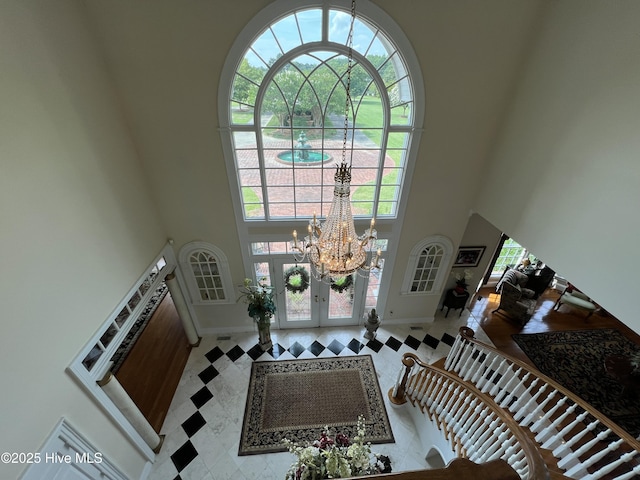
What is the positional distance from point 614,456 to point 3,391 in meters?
6.41

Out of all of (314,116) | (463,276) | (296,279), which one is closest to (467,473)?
(314,116)

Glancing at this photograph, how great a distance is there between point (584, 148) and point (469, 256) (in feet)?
10.2

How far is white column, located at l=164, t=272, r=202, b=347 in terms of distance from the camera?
4.61 metres

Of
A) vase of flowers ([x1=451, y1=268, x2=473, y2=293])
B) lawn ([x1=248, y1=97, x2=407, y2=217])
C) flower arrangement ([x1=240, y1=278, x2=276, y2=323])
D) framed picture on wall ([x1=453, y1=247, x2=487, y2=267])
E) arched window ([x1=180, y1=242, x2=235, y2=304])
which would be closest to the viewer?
lawn ([x1=248, y1=97, x2=407, y2=217])

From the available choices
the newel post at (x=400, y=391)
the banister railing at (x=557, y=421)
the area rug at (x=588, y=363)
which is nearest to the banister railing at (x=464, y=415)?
the newel post at (x=400, y=391)

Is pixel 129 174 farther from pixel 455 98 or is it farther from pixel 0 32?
pixel 455 98

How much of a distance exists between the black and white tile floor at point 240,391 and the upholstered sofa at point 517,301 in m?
0.79

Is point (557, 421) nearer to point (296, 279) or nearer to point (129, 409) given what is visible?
point (296, 279)

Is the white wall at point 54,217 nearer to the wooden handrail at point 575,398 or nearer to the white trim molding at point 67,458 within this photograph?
the white trim molding at point 67,458

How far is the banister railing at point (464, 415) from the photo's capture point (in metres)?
2.47

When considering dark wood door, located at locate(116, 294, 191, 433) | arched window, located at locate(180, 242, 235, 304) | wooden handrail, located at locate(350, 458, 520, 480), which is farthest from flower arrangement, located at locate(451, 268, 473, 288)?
wooden handrail, located at locate(350, 458, 520, 480)

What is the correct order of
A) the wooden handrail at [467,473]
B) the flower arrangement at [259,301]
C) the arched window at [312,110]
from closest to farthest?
the wooden handrail at [467,473] → the arched window at [312,110] → the flower arrangement at [259,301]

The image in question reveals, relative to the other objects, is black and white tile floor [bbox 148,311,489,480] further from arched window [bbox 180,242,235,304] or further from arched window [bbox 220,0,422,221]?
arched window [bbox 220,0,422,221]

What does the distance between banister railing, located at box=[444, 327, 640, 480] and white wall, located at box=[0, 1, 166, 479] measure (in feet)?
14.6
